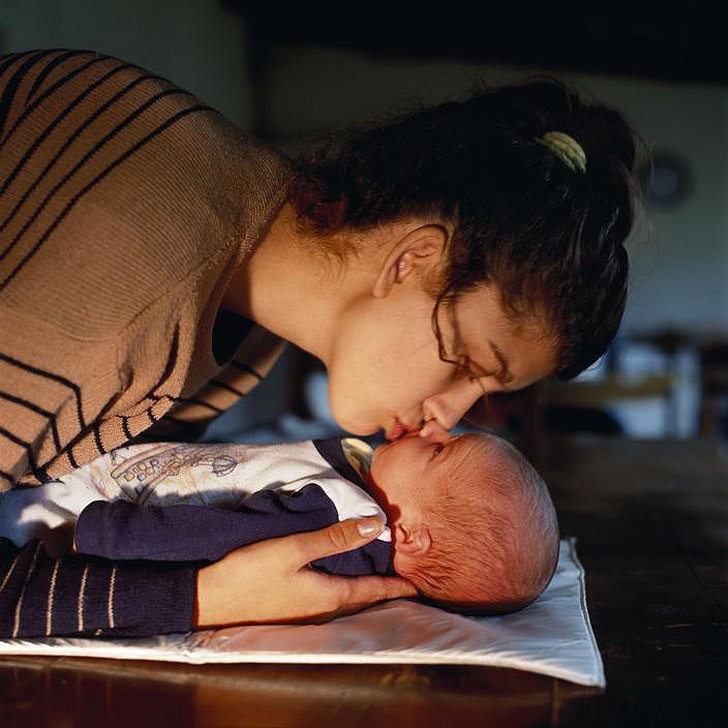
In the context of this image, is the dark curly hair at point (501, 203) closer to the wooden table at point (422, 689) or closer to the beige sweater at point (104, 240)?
the beige sweater at point (104, 240)

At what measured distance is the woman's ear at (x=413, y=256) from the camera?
3.53ft

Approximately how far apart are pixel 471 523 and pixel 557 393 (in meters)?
3.66

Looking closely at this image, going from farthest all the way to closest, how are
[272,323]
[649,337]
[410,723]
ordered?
[649,337]
[272,323]
[410,723]

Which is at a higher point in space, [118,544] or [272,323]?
[272,323]

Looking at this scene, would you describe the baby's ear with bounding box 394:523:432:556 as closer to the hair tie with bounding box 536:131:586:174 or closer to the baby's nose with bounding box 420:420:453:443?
the baby's nose with bounding box 420:420:453:443

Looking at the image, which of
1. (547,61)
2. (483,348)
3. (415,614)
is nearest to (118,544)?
(415,614)

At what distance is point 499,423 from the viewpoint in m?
3.78

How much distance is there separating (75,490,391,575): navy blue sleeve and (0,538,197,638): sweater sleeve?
0.03 metres

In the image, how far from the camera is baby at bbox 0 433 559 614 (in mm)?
1027

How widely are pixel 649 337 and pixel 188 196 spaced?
6.08m

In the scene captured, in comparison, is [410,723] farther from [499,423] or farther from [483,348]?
[499,423]

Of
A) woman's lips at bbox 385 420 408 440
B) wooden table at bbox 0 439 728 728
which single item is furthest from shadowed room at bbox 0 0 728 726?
woman's lips at bbox 385 420 408 440

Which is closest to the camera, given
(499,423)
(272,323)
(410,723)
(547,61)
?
(410,723)

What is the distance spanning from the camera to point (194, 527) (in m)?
1.02
